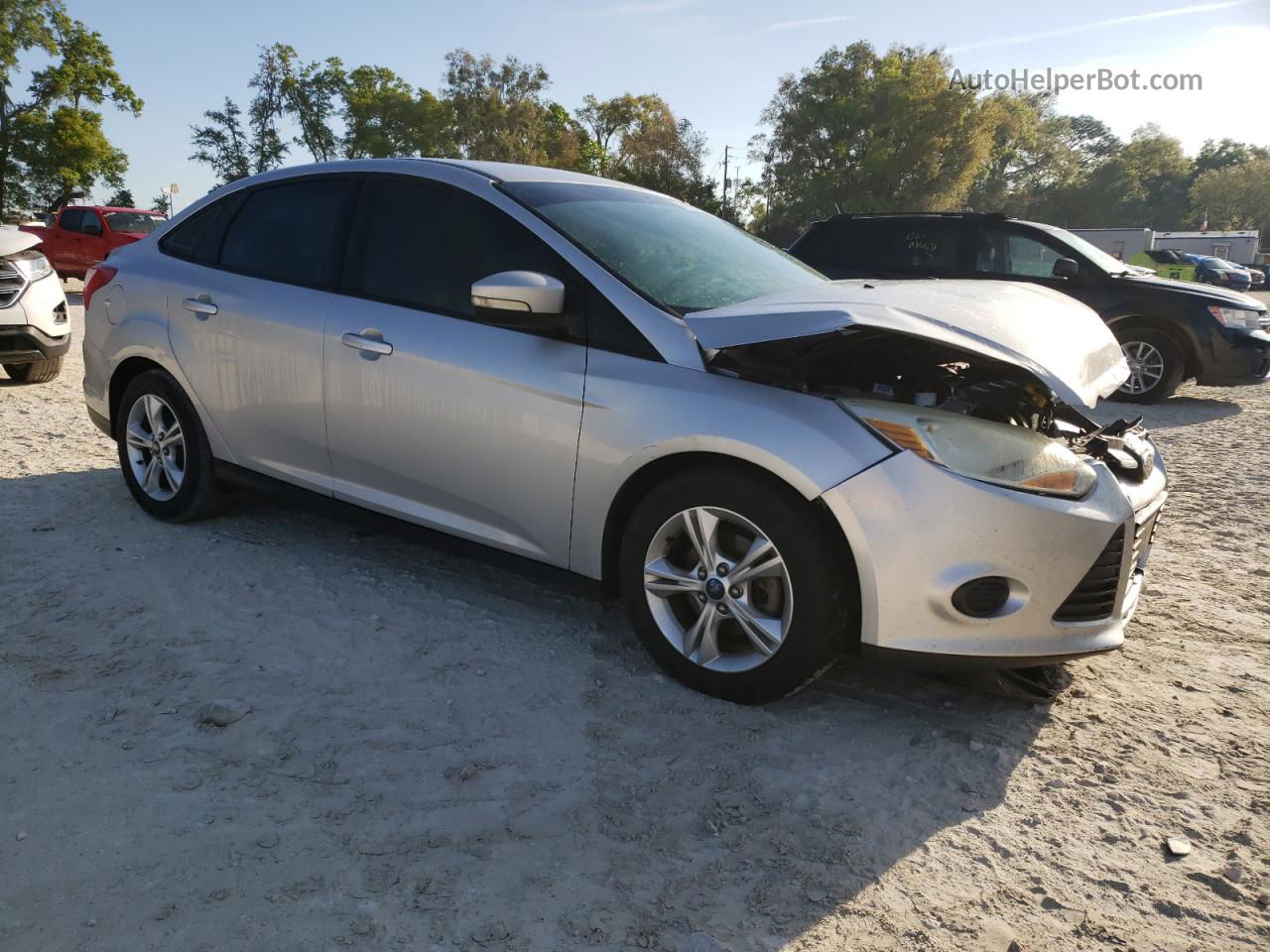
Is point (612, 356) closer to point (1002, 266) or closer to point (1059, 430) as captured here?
point (1059, 430)

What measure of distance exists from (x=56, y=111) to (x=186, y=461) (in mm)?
41745

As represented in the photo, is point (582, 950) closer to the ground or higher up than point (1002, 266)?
closer to the ground

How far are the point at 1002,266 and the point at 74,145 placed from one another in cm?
3946

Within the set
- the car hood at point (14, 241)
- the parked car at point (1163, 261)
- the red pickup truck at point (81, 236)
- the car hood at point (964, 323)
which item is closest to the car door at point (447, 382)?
the car hood at point (964, 323)

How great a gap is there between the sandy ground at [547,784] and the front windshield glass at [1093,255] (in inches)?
254

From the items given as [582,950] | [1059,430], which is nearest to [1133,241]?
[1059,430]

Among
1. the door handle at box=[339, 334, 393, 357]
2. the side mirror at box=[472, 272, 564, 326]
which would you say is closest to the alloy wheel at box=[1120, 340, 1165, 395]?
the side mirror at box=[472, 272, 564, 326]

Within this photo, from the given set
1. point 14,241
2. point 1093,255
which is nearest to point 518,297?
point 14,241

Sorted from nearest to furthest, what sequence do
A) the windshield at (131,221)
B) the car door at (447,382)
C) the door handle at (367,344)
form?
the car door at (447,382) < the door handle at (367,344) < the windshield at (131,221)

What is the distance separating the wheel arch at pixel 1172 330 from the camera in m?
9.18

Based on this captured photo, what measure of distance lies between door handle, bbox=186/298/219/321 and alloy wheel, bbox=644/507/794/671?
2.45 metres

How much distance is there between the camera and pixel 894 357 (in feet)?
10.2

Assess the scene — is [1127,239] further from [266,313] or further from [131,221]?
[266,313]

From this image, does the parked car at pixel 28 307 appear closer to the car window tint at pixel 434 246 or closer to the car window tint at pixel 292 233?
the car window tint at pixel 292 233
